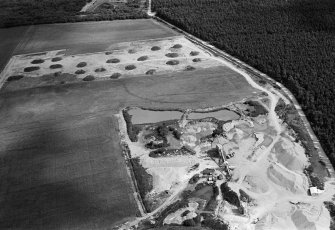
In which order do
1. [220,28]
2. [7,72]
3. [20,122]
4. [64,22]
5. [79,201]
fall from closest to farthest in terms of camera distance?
[79,201] < [20,122] < [7,72] < [220,28] < [64,22]

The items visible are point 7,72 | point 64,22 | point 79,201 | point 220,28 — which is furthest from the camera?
point 64,22

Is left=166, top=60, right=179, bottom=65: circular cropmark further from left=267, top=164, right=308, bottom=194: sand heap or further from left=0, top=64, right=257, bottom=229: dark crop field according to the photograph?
left=267, top=164, right=308, bottom=194: sand heap

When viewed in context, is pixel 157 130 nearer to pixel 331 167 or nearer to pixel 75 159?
pixel 75 159

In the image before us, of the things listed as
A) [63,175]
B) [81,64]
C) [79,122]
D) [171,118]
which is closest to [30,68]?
[81,64]

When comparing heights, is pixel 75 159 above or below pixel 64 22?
below

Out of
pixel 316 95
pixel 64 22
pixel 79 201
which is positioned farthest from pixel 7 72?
pixel 316 95

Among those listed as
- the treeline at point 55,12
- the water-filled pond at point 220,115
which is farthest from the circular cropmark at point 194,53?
the treeline at point 55,12

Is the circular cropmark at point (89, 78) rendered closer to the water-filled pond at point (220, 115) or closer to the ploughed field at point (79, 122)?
the ploughed field at point (79, 122)
